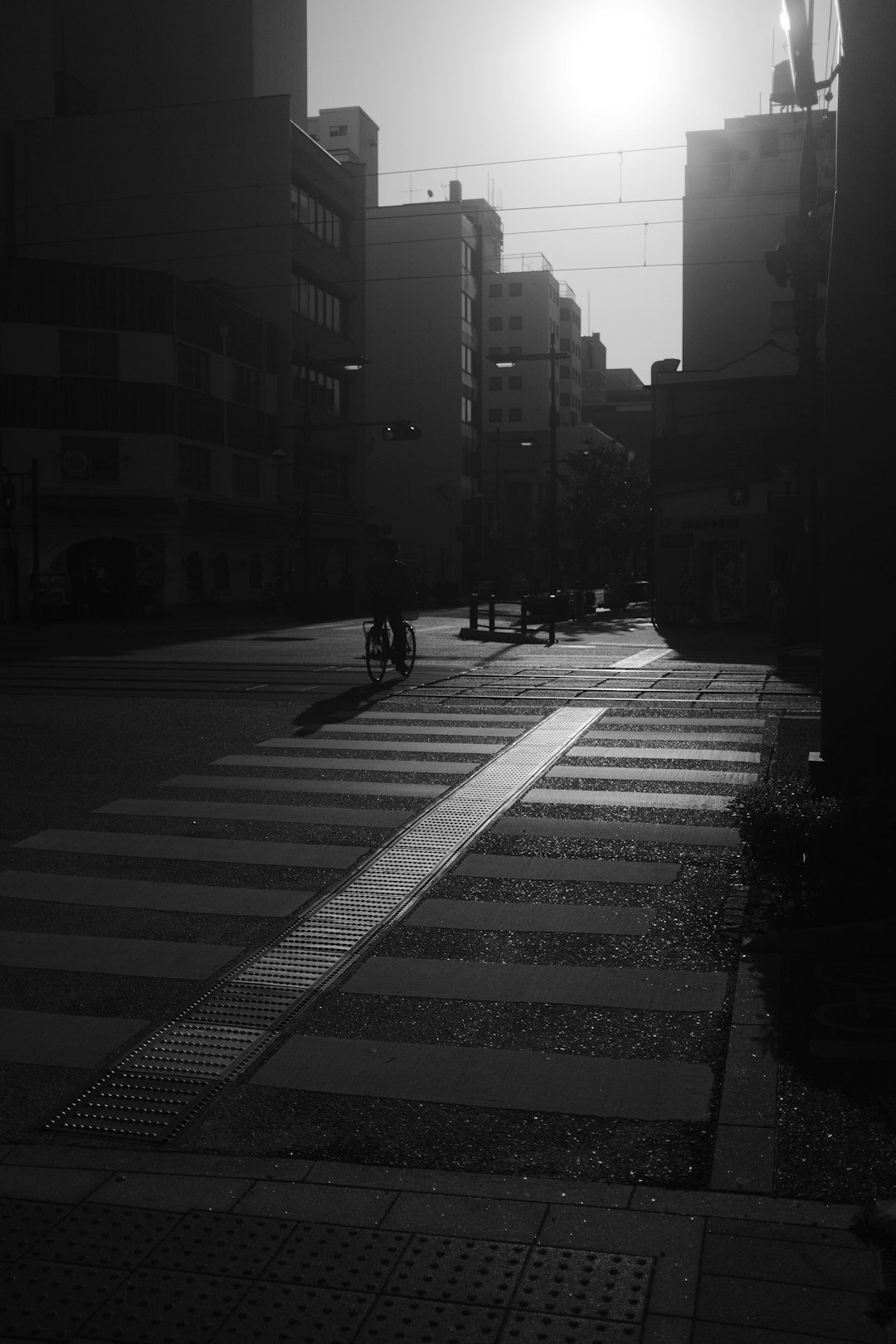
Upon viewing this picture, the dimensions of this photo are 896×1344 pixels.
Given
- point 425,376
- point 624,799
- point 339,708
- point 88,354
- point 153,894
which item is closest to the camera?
point 153,894

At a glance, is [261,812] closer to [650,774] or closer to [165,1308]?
[650,774]

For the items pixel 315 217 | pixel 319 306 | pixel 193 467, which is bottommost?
pixel 193 467

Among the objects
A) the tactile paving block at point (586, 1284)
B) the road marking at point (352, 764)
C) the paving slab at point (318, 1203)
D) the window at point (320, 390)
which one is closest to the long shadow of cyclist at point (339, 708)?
the road marking at point (352, 764)

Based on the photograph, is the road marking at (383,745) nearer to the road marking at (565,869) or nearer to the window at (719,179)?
the road marking at (565,869)

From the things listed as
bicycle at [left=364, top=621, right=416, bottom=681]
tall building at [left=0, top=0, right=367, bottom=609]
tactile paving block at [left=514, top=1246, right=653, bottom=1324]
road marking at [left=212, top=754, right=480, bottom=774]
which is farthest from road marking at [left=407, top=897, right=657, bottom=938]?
tall building at [left=0, top=0, right=367, bottom=609]

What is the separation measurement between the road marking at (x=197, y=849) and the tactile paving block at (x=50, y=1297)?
14.0 ft

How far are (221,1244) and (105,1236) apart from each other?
29cm

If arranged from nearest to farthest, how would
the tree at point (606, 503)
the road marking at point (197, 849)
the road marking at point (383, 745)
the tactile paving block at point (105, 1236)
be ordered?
the tactile paving block at point (105, 1236)
the road marking at point (197, 849)
the road marking at point (383, 745)
the tree at point (606, 503)

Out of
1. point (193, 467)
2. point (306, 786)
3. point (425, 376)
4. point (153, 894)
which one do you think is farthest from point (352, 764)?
point (425, 376)

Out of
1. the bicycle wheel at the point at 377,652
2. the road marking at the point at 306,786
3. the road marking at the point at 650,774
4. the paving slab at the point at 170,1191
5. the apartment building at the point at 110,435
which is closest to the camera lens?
the paving slab at the point at 170,1191

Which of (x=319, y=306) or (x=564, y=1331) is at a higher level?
(x=319, y=306)

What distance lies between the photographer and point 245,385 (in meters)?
57.3

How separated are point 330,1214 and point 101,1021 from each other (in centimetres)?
194

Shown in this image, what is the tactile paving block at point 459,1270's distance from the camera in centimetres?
313
